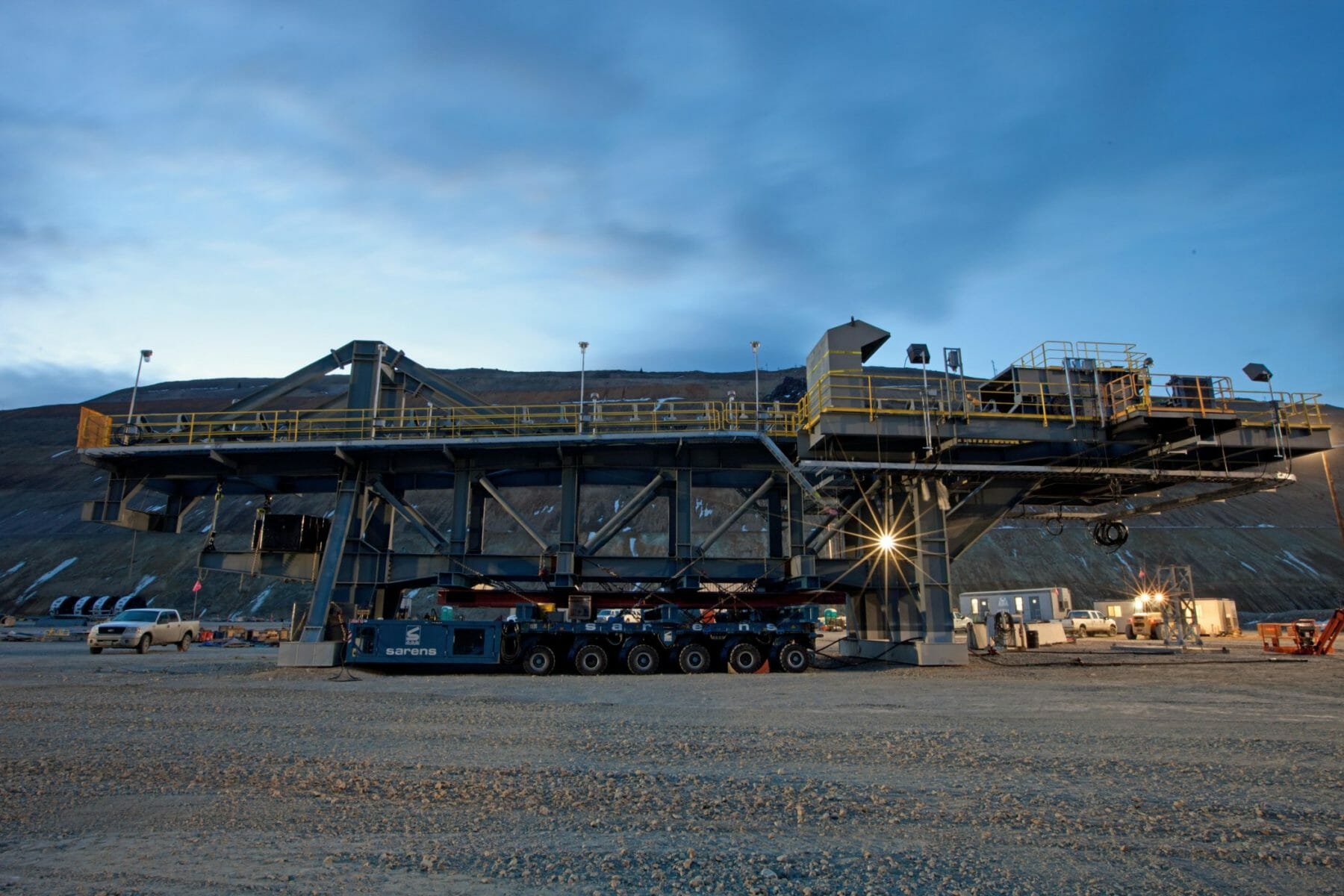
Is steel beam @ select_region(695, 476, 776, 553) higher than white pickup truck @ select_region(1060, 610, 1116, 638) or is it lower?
higher

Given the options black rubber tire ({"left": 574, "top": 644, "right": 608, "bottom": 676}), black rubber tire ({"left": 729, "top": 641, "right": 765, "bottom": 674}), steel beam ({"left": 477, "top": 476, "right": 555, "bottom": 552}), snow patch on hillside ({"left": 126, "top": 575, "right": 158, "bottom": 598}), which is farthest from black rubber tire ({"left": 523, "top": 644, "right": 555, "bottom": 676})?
snow patch on hillside ({"left": 126, "top": 575, "right": 158, "bottom": 598})

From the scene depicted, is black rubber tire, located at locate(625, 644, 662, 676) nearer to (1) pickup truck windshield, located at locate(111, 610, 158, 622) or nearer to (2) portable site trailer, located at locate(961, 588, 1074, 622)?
(1) pickup truck windshield, located at locate(111, 610, 158, 622)

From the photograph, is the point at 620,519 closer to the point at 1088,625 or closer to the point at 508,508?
the point at 508,508

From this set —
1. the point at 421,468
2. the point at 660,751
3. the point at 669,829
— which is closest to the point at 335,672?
the point at 421,468

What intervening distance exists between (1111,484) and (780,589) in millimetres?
10552

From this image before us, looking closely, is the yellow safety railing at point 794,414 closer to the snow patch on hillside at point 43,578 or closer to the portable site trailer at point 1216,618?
the portable site trailer at point 1216,618

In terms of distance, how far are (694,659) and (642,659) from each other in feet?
4.91

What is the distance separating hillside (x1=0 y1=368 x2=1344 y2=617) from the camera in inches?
2459

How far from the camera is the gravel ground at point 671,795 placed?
5035 mm

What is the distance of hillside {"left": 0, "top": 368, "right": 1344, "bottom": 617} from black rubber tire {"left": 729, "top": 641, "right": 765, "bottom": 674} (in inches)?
1241

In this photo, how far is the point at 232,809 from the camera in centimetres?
662

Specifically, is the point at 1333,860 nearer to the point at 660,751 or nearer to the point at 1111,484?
the point at 660,751

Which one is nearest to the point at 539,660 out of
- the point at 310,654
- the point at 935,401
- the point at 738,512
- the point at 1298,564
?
the point at 310,654

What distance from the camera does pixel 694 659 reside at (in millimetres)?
22188
